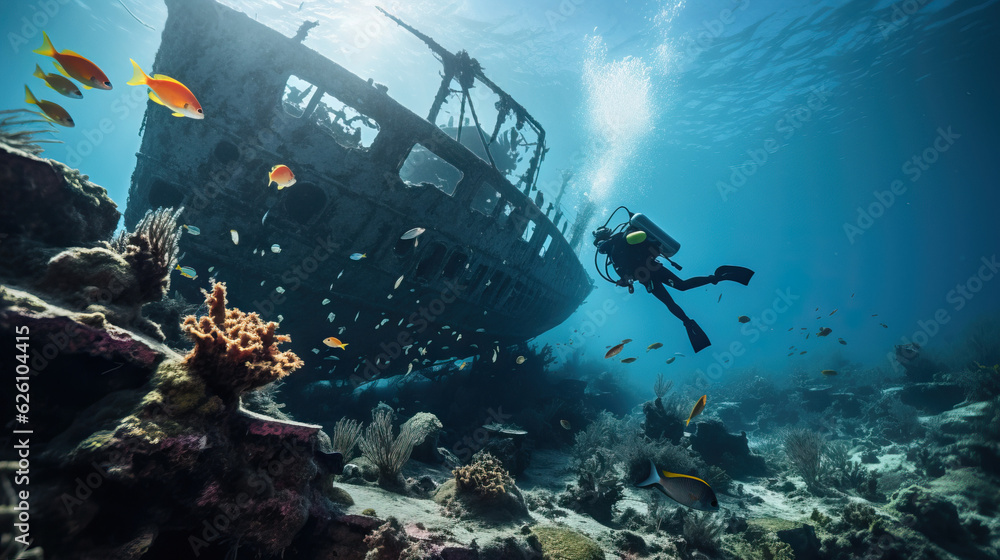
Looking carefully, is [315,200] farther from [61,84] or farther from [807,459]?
[807,459]

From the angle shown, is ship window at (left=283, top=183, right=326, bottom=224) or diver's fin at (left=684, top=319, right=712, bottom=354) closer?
diver's fin at (left=684, top=319, right=712, bottom=354)

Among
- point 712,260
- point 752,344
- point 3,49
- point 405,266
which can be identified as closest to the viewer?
point 405,266

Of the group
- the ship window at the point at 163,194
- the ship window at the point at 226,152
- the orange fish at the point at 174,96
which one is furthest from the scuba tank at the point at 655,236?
the ship window at the point at 163,194

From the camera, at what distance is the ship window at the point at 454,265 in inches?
407

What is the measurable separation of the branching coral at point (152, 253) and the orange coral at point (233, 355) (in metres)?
1.08

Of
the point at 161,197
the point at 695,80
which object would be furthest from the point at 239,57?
the point at 695,80

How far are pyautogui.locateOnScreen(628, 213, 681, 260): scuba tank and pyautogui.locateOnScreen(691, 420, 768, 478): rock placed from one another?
6917mm

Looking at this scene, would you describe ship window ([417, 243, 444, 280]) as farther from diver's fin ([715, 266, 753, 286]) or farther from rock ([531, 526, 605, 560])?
diver's fin ([715, 266, 753, 286])

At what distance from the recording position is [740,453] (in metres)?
11.4

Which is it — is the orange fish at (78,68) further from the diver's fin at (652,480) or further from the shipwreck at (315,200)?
the diver's fin at (652,480)

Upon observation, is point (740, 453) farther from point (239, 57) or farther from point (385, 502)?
point (239, 57)

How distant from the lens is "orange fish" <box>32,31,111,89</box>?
3.24 metres

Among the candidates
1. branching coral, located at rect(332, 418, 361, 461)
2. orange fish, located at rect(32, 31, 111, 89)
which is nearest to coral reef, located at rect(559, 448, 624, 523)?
branching coral, located at rect(332, 418, 361, 461)

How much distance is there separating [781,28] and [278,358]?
111 feet
